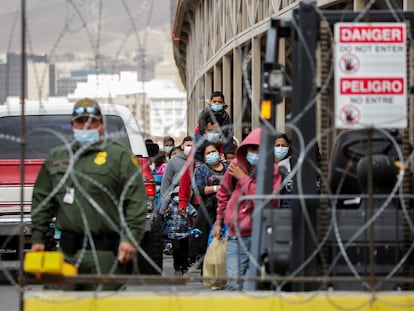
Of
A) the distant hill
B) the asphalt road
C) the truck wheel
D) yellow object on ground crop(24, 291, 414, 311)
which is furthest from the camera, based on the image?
the truck wheel

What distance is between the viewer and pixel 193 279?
7.27 meters

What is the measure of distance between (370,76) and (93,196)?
1.94 m

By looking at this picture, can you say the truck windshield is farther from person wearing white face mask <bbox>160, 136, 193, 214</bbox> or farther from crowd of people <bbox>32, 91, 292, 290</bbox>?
person wearing white face mask <bbox>160, 136, 193, 214</bbox>

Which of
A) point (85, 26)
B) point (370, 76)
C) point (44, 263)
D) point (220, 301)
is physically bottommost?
point (220, 301)

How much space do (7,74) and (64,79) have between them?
38cm

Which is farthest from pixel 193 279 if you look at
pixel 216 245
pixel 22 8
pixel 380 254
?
pixel 216 245

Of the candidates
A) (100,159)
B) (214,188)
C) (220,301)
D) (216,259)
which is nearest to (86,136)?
(100,159)

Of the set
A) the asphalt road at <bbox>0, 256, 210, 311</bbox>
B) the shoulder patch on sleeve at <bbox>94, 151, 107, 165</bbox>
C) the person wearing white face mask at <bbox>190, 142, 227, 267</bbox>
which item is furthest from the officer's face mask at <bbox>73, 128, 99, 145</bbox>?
the person wearing white face mask at <bbox>190, 142, 227, 267</bbox>

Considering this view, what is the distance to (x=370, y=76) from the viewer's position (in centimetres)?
740

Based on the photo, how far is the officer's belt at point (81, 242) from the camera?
812 cm

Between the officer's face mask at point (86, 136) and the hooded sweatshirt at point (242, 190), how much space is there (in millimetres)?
1576

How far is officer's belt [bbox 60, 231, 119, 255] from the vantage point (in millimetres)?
8117

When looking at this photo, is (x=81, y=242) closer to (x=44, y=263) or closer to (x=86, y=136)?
(x=86, y=136)

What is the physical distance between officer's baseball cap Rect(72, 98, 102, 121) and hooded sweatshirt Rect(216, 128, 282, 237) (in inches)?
63.1
